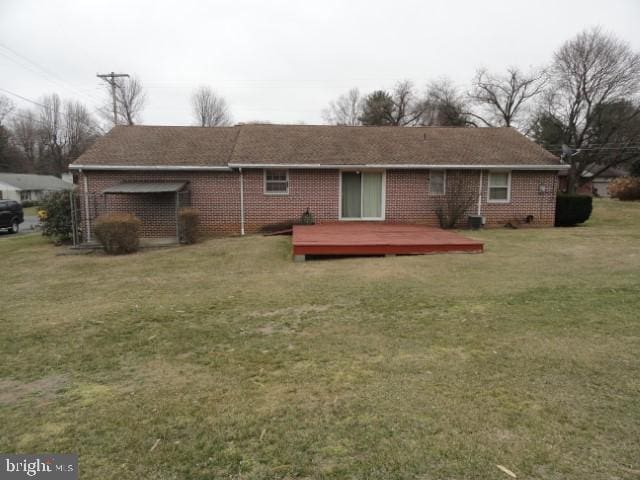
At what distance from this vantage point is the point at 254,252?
34.0 ft

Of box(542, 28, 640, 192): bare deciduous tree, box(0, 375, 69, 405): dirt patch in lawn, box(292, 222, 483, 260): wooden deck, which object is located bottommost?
box(0, 375, 69, 405): dirt patch in lawn

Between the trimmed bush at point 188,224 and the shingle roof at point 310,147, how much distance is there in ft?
Answer: 8.20

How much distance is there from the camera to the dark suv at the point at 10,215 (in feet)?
61.0

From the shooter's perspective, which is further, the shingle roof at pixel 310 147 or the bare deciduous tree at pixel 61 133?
the bare deciduous tree at pixel 61 133

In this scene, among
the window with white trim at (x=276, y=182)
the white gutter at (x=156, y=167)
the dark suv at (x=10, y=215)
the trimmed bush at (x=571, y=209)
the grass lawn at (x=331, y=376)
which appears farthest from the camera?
the dark suv at (x=10, y=215)

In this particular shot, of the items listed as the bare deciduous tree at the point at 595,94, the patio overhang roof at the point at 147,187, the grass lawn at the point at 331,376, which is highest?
the bare deciduous tree at the point at 595,94

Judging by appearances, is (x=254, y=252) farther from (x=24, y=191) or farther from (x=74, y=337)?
(x=24, y=191)

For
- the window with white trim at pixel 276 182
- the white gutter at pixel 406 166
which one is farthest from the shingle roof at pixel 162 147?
the window with white trim at pixel 276 182

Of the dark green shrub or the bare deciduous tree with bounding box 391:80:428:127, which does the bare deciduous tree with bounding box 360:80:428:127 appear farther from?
the dark green shrub

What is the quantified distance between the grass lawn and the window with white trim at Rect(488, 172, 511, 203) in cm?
798

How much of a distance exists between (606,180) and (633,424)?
55.2 metres

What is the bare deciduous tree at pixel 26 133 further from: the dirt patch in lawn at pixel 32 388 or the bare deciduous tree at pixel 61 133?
the dirt patch in lawn at pixel 32 388

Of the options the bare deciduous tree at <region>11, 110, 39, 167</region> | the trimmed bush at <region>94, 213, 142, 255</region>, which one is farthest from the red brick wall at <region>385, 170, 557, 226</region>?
the bare deciduous tree at <region>11, 110, 39, 167</region>

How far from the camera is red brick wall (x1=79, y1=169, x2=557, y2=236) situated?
14.0m
